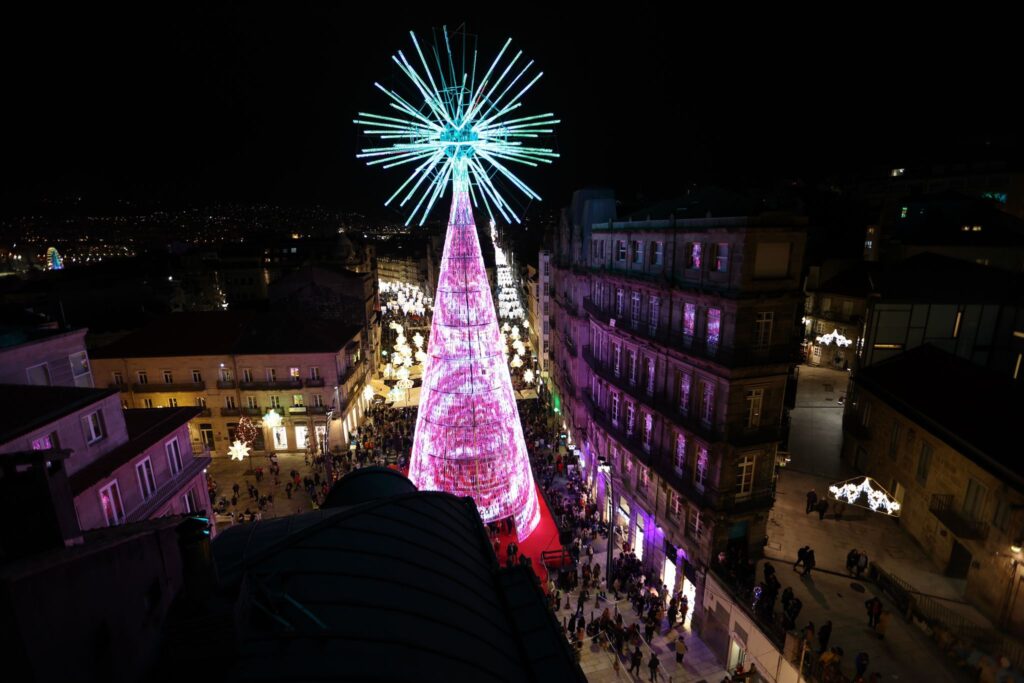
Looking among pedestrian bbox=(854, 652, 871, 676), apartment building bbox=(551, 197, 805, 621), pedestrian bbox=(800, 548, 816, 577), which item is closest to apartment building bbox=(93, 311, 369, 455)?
apartment building bbox=(551, 197, 805, 621)

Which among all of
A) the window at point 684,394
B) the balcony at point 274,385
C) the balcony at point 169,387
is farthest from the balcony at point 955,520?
the balcony at point 169,387

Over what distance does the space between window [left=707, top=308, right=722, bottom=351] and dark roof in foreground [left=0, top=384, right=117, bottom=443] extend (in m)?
24.7

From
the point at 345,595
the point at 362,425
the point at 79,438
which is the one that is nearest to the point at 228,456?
the point at 362,425

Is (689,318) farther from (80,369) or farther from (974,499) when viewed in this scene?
(80,369)

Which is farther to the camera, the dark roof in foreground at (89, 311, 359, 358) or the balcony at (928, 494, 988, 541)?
the dark roof in foreground at (89, 311, 359, 358)

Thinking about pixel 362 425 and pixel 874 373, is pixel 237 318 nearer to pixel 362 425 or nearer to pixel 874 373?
pixel 362 425

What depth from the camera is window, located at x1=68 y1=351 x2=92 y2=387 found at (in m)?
21.6

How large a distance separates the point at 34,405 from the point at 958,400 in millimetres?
36955

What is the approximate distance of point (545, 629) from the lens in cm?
1015

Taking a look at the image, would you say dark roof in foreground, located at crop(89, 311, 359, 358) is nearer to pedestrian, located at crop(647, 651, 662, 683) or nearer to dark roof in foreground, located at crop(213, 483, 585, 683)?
dark roof in foreground, located at crop(213, 483, 585, 683)

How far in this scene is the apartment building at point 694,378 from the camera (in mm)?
19453

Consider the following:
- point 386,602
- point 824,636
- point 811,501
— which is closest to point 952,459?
point 811,501

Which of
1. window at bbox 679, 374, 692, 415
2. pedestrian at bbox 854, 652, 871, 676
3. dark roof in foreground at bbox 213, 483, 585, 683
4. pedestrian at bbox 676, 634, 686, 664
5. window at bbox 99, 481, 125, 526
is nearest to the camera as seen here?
dark roof in foreground at bbox 213, 483, 585, 683

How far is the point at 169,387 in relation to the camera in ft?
119
